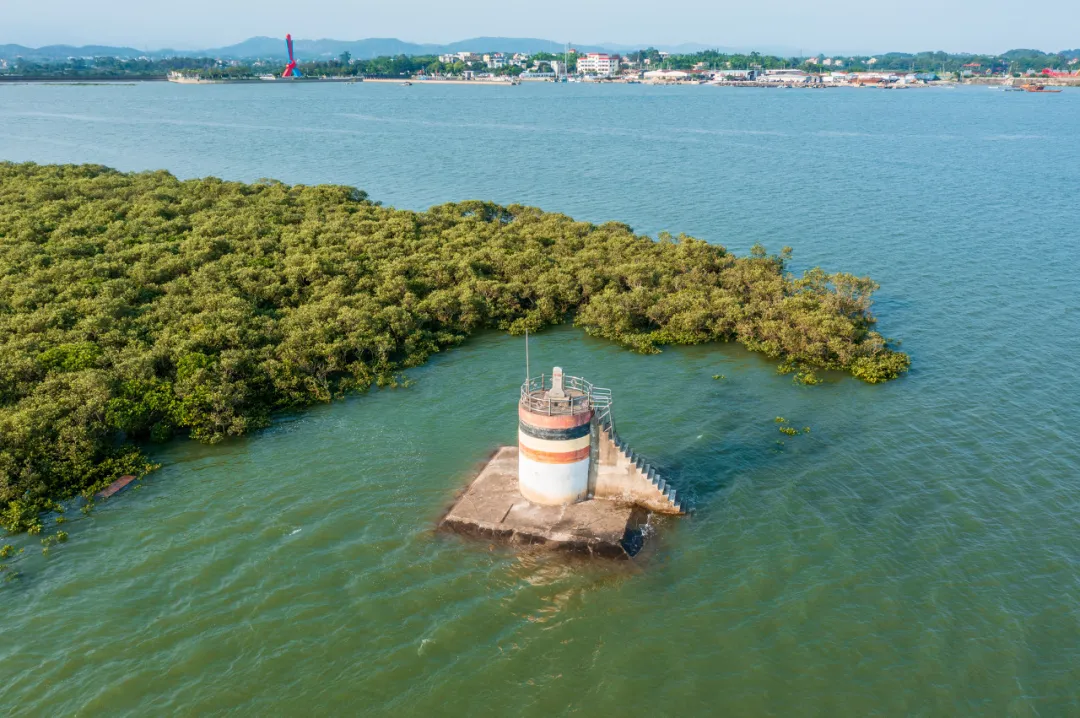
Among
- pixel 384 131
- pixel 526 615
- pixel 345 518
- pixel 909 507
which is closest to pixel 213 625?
pixel 345 518

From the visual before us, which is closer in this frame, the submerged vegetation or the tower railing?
the tower railing

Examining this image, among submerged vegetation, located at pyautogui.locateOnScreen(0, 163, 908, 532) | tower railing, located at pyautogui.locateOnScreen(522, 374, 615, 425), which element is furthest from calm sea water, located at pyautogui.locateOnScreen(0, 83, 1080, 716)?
tower railing, located at pyautogui.locateOnScreen(522, 374, 615, 425)

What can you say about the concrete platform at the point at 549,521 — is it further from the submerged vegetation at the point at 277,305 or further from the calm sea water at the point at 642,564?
the submerged vegetation at the point at 277,305

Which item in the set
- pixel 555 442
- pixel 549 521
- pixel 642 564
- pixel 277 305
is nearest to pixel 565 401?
pixel 555 442

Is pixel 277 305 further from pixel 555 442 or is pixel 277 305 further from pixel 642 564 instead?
pixel 642 564

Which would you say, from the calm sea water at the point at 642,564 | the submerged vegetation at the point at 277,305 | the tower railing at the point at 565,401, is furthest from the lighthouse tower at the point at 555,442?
the submerged vegetation at the point at 277,305

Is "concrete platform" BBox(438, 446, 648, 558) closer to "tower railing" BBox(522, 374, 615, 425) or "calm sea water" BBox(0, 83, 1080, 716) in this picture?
"calm sea water" BBox(0, 83, 1080, 716)
